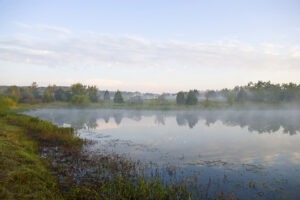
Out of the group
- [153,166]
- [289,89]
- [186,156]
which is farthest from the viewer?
[289,89]

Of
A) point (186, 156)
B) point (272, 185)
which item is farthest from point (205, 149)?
point (272, 185)

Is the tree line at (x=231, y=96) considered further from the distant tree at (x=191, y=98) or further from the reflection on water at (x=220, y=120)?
the reflection on water at (x=220, y=120)

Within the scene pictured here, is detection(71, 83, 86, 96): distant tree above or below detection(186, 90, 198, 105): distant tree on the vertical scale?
above

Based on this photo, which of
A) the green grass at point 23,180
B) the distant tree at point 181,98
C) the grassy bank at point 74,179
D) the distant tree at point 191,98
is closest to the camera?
the green grass at point 23,180

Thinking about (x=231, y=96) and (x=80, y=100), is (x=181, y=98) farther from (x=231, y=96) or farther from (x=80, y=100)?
(x=80, y=100)

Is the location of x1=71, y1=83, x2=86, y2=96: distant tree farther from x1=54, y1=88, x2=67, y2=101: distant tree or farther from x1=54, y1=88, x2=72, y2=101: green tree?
x1=54, y1=88, x2=67, y2=101: distant tree

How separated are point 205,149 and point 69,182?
12187 mm

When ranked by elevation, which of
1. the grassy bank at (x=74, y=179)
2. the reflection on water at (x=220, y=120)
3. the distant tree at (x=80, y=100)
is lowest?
the reflection on water at (x=220, y=120)

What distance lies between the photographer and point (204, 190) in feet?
34.2

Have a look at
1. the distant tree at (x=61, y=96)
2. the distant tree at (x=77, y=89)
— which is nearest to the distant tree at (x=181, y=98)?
the distant tree at (x=77, y=89)

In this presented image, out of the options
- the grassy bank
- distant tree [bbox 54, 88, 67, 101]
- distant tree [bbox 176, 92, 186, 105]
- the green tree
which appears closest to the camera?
the grassy bank

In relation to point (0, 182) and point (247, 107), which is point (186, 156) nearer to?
point (0, 182)

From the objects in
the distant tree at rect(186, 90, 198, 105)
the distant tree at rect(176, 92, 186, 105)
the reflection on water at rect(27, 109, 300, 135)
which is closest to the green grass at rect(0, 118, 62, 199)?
the reflection on water at rect(27, 109, 300, 135)

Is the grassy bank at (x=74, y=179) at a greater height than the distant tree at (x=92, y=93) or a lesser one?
lesser
